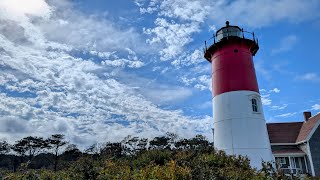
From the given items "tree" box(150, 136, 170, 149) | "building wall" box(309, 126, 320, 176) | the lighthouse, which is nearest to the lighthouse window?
the lighthouse

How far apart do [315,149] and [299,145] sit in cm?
158

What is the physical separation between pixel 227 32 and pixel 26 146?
5394 centimetres

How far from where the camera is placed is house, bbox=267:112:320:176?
21922 millimetres

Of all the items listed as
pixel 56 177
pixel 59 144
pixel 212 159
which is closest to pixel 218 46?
pixel 212 159

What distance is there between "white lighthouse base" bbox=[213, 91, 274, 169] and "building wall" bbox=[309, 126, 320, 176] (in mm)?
8245

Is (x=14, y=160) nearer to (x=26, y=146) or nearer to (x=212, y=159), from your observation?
(x=26, y=146)

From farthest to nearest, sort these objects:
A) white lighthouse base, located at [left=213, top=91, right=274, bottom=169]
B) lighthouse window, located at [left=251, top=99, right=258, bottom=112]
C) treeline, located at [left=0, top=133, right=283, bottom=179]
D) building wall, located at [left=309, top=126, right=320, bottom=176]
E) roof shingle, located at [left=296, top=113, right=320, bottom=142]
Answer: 1. roof shingle, located at [left=296, top=113, right=320, bottom=142]
2. building wall, located at [left=309, top=126, right=320, bottom=176]
3. lighthouse window, located at [left=251, top=99, right=258, bottom=112]
4. white lighthouse base, located at [left=213, top=91, right=274, bottom=169]
5. treeline, located at [left=0, top=133, right=283, bottom=179]

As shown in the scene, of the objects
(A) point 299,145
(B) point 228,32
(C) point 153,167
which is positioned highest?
(B) point 228,32

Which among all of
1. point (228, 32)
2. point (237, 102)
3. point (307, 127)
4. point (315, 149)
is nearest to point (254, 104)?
point (237, 102)

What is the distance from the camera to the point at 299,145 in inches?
928

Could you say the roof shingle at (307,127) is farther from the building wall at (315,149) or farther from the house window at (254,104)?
the house window at (254,104)

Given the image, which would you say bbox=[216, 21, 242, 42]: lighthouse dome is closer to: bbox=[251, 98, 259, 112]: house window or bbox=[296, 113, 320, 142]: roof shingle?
bbox=[251, 98, 259, 112]: house window

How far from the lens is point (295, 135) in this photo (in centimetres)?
2462

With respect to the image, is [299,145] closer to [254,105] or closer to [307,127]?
[307,127]
